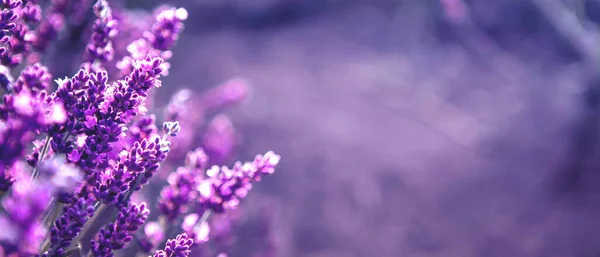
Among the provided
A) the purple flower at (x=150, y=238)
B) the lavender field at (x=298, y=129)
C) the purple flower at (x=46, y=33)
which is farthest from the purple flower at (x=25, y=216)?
the purple flower at (x=46, y=33)

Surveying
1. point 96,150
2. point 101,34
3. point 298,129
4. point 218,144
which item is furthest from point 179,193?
point 298,129

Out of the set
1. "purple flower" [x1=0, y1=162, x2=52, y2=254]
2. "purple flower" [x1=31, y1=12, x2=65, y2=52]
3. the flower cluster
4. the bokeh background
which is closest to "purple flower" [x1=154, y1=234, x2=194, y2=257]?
the flower cluster

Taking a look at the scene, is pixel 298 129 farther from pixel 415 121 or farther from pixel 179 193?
pixel 179 193

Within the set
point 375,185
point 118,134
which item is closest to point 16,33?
point 118,134

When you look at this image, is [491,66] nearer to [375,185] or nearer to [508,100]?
[508,100]

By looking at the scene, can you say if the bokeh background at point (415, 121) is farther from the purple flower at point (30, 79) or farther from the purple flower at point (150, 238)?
the purple flower at point (30, 79)

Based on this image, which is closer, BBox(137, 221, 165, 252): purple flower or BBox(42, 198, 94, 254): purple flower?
BBox(42, 198, 94, 254): purple flower

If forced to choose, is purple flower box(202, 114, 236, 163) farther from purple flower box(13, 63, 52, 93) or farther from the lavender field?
purple flower box(13, 63, 52, 93)
